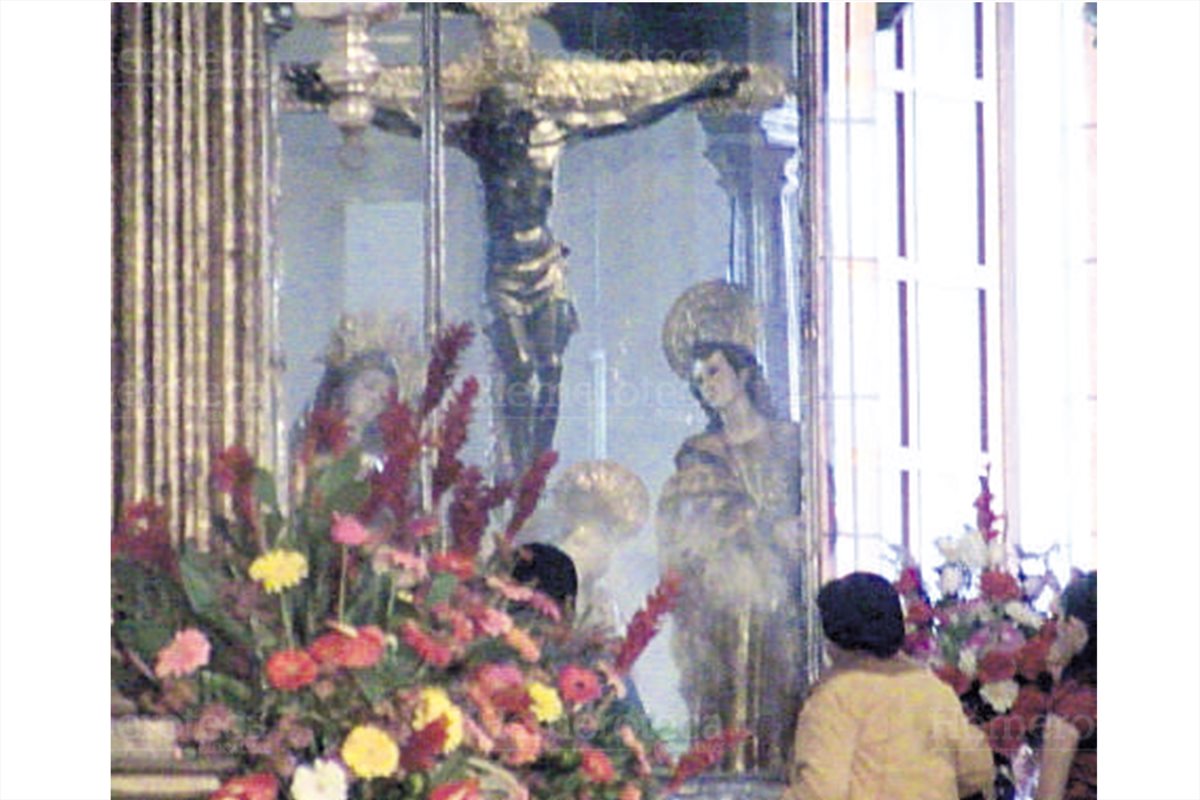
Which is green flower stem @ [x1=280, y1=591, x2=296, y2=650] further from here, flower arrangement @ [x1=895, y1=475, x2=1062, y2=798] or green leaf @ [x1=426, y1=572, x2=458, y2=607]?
flower arrangement @ [x1=895, y1=475, x2=1062, y2=798]

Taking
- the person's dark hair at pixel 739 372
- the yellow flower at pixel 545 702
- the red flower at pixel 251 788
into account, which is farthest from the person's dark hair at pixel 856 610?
the red flower at pixel 251 788

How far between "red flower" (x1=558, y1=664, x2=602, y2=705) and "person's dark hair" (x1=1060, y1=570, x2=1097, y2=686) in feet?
1.91

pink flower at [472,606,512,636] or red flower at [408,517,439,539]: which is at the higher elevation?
red flower at [408,517,439,539]

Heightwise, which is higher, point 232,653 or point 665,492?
point 665,492

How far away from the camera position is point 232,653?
8.26ft

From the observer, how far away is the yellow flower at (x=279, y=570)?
2.52m

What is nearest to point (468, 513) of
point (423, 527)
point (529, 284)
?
point (423, 527)

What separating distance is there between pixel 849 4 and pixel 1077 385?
0.54 m

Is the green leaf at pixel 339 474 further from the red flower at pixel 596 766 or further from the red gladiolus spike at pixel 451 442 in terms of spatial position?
the red flower at pixel 596 766

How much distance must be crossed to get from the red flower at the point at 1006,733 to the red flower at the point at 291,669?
828 mm

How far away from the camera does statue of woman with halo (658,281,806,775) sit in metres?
2.70

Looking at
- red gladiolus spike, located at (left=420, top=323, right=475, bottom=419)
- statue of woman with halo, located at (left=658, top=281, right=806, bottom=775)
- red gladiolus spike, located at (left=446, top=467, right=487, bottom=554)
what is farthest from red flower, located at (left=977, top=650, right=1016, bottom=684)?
red gladiolus spike, located at (left=420, top=323, right=475, bottom=419)
